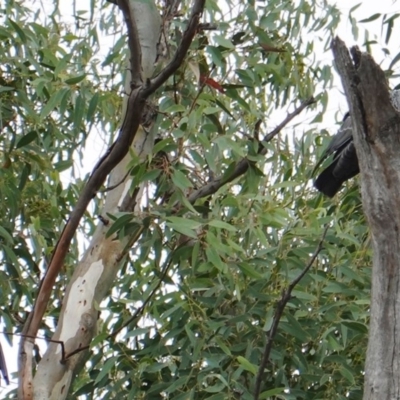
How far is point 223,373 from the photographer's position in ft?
6.18

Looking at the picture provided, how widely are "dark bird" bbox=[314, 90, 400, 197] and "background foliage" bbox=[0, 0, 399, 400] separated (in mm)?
53

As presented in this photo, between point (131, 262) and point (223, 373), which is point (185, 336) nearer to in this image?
point (223, 373)

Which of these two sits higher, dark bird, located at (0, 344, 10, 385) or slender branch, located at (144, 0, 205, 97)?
slender branch, located at (144, 0, 205, 97)

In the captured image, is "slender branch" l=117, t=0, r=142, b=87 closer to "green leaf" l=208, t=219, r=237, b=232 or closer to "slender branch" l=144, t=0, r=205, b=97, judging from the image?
"slender branch" l=144, t=0, r=205, b=97

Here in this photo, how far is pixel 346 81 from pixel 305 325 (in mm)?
759

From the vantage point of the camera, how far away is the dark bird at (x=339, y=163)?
209cm

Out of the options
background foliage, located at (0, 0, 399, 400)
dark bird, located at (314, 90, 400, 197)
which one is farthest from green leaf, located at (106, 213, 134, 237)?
dark bird, located at (314, 90, 400, 197)

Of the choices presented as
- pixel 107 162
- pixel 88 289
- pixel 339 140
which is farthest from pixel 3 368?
pixel 339 140

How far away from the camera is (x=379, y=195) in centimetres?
136

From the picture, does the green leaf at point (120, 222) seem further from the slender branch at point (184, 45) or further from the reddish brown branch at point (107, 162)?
the slender branch at point (184, 45)

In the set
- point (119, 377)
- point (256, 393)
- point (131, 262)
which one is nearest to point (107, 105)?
point (131, 262)

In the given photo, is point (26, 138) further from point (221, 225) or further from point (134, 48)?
point (221, 225)

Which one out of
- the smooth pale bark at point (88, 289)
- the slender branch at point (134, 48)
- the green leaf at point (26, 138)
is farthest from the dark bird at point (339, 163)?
the green leaf at point (26, 138)

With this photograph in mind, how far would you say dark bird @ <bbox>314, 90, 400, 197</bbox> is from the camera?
209cm
